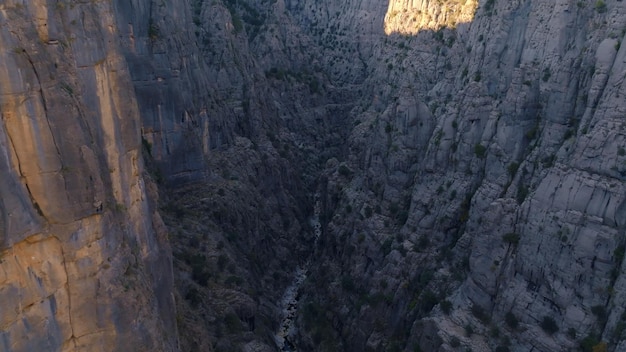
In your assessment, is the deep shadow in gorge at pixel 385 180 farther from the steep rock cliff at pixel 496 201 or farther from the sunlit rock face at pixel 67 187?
the sunlit rock face at pixel 67 187

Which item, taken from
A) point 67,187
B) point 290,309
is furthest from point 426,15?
point 67,187

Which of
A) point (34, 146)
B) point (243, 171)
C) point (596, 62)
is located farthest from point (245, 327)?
point (596, 62)

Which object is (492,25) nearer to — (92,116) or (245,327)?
(245,327)

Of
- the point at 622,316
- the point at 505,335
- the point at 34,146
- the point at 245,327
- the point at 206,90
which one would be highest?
the point at 34,146

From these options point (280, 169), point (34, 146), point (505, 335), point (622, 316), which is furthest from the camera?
point (280, 169)

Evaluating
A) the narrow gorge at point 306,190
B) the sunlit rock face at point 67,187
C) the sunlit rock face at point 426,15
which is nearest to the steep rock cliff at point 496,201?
the narrow gorge at point 306,190

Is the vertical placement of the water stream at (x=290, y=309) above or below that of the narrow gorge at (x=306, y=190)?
below

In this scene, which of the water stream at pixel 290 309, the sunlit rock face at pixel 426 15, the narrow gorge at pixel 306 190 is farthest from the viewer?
the sunlit rock face at pixel 426 15
